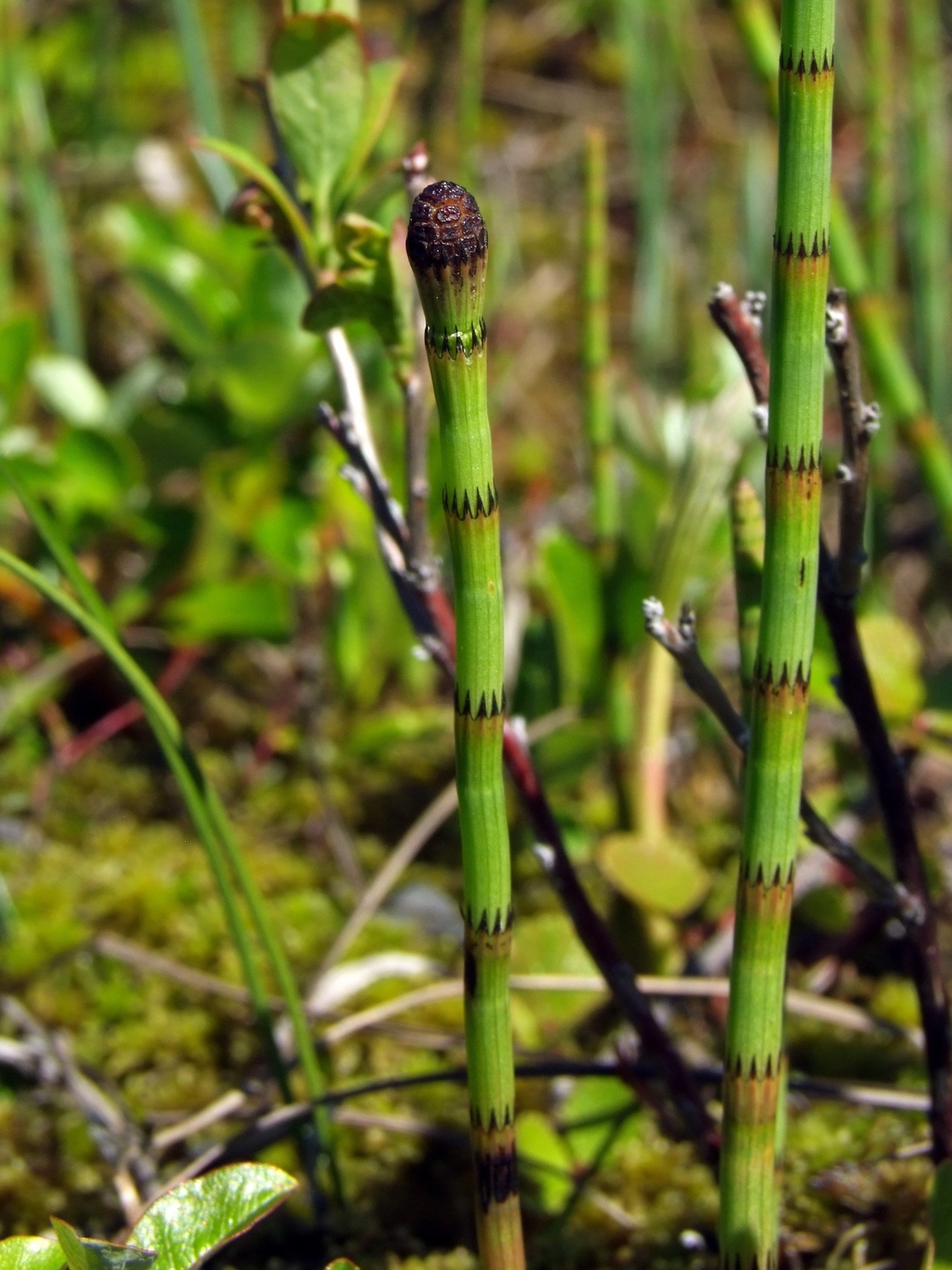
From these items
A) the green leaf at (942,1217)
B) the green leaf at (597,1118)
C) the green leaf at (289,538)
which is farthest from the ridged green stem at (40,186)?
the green leaf at (942,1217)

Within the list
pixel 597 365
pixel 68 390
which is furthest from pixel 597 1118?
pixel 68 390

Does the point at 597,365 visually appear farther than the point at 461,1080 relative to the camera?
Yes

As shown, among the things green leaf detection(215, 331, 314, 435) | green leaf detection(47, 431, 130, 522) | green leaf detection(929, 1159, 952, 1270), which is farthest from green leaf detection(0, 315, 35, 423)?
green leaf detection(929, 1159, 952, 1270)

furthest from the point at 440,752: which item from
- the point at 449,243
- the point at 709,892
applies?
the point at 449,243

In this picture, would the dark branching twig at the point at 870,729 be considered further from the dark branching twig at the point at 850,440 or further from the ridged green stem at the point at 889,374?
the ridged green stem at the point at 889,374

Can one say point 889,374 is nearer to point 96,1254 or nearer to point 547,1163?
point 547,1163

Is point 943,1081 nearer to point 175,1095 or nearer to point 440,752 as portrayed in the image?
point 175,1095

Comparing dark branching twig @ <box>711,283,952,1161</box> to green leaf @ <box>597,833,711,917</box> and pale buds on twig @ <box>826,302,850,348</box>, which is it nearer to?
pale buds on twig @ <box>826,302,850,348</box>
